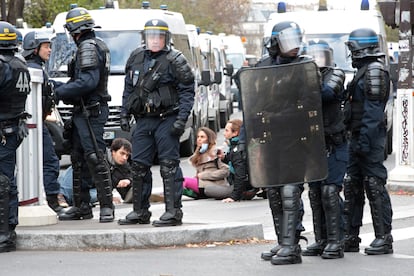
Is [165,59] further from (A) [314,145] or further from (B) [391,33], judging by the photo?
(B) [391,33]

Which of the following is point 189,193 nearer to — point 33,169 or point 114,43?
point 33,169

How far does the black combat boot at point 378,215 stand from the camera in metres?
9.95

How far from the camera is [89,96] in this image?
36.8 feet

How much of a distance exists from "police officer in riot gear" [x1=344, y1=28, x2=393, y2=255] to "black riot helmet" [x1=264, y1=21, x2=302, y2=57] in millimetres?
784

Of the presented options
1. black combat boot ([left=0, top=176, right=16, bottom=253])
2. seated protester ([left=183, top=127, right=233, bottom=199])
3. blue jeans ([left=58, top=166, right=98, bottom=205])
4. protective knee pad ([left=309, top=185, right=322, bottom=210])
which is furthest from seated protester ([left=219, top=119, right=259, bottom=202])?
black combat boot ([left=0, top=176, right=16, bottom=253])

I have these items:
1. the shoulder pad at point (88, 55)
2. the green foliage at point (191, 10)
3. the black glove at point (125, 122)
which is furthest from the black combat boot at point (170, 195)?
the green foliage at point (191, 10)

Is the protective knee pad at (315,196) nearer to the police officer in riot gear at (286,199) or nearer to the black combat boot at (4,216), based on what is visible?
the police officer in riot gear at (286,199)

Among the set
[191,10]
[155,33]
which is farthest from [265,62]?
[191,10]

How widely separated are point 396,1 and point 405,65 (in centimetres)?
108

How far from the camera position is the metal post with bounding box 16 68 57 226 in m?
10.9

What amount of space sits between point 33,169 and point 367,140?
314cm

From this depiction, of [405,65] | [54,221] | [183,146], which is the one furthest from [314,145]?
[183,146]

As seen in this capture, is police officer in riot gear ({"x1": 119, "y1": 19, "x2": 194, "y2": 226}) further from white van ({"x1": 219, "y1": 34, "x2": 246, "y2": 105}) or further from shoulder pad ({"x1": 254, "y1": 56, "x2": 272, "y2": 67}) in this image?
white van ({"x1": 219, "y1": 34, "x2": 246, "y2": 105})

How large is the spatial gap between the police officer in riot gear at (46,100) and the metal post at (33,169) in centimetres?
143
